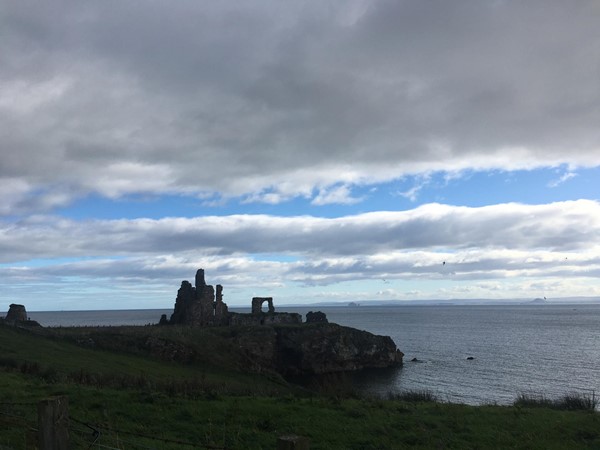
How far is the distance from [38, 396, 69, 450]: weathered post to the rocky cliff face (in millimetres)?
66843

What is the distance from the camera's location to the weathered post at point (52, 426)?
27.0 ft

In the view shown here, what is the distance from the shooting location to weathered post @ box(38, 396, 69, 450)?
8234mm

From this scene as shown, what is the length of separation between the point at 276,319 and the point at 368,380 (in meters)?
28.9

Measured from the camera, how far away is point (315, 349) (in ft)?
268

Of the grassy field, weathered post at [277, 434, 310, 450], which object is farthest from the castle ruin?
weathered post at [277, 434, 310, 450]

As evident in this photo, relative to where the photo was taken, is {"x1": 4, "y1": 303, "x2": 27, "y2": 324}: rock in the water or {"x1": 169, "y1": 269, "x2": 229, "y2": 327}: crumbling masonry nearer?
{"x1": 4, "y1": 303, "x2": 27, "y2": 324}: rock in the water

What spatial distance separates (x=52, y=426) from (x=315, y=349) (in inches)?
2982

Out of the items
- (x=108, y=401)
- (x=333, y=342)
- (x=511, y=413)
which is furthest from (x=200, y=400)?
(x=333, y=342)

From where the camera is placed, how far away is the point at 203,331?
243ft

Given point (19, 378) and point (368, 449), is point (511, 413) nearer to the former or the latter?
point (368, 449)

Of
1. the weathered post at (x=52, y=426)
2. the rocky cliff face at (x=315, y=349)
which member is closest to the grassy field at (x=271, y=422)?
the weathered post at (x=52, y=426)

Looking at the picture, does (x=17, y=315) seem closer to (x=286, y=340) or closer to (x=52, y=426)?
(x=286, y=340)

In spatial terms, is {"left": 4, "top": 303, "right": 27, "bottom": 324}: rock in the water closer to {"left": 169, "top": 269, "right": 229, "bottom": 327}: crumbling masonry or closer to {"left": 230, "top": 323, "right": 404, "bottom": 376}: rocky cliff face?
{"left": 169, "top": 269, "right": 229, "bottom": 327}: crumbling masonry

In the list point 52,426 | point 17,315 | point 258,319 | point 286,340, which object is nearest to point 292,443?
point 52,426
